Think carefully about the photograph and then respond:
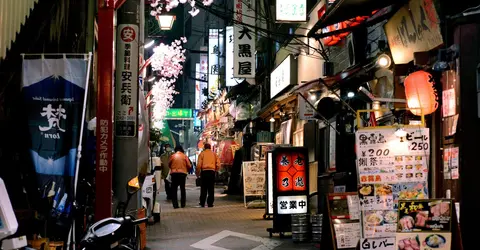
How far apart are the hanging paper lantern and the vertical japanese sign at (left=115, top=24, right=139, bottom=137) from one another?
15.8 feet

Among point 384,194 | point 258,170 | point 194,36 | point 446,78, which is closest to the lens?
point 384,194

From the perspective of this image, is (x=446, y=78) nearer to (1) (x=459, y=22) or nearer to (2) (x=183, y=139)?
(1) (x=459, y=22)

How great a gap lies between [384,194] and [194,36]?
6430cm

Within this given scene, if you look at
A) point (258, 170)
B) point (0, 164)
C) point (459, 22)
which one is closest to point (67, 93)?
point (0, 164)

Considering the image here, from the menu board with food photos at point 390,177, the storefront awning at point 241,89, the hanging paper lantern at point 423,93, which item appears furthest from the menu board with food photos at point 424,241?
the storefront awning at point 241,89

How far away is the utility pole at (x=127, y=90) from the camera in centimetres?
1106

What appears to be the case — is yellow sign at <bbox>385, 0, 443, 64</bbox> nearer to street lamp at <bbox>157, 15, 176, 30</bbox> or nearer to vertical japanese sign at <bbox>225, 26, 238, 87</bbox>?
street lamp at <bbox>157, 15, 176, 30</bbox>

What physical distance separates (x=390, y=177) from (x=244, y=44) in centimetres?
1682

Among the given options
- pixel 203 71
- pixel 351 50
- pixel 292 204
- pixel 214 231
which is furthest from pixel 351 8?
pixel 203 71

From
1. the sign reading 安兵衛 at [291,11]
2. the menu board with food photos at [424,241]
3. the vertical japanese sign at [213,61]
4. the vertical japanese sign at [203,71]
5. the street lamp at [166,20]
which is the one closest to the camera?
the menu board with food photos at [424,241]

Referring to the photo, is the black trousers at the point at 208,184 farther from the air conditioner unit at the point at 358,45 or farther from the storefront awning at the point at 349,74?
the air conditioner unit at the point at 358,45

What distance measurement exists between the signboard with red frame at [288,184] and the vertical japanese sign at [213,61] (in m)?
31.3

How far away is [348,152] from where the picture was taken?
642 inches

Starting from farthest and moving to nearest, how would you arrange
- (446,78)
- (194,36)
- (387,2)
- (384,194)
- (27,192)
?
(194,36) → (387,2) → (446,78) → (384,194) → (27,192)
